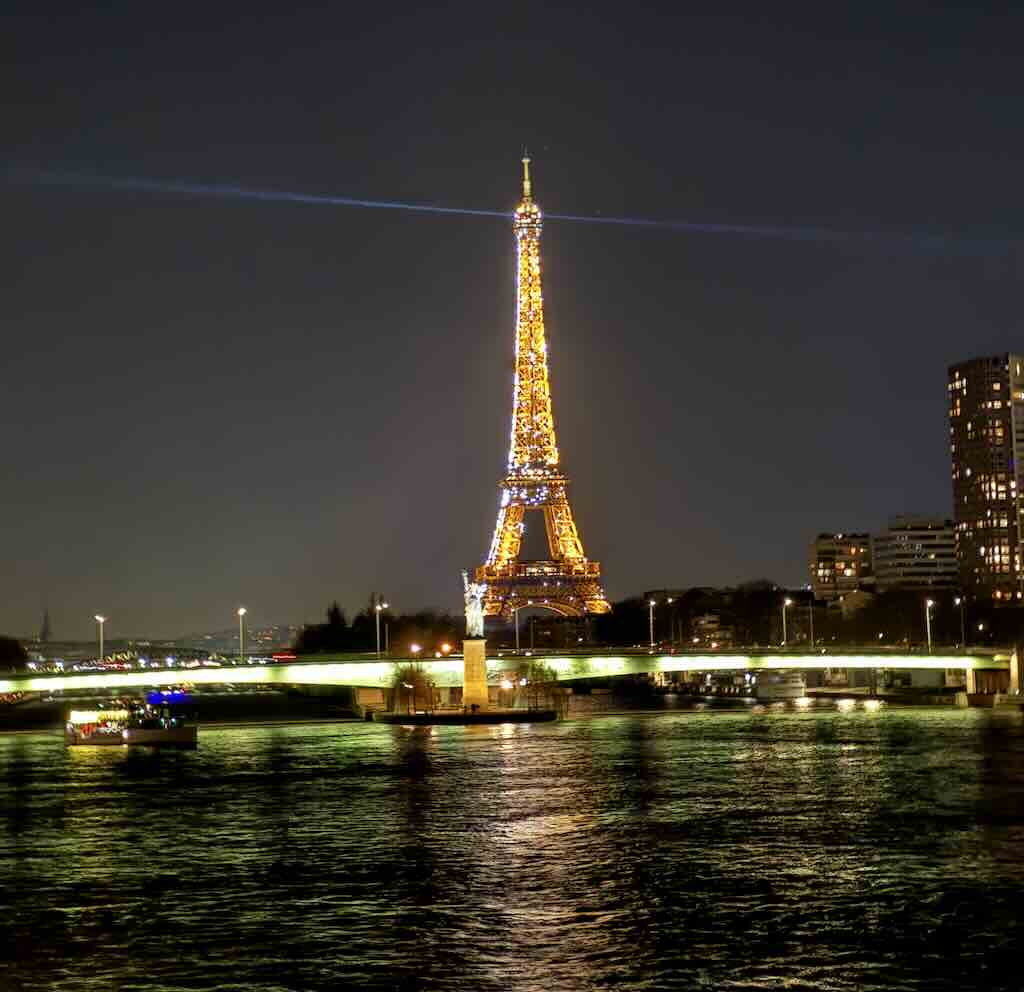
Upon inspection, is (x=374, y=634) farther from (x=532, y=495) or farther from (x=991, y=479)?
(x=991, y=479)

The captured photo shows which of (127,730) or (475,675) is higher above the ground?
(475,675)

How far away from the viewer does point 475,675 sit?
86.6m

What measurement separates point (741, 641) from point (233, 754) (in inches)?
4225

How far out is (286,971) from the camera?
21.7 m

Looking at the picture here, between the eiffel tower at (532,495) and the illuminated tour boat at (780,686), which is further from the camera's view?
the eiffel tower at (532,495)

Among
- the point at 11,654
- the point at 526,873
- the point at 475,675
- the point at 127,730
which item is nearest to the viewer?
the point at 526,873

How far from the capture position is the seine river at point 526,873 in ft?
71.8

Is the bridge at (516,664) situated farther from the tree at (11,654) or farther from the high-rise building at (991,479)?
the high-rise building at (991,479)

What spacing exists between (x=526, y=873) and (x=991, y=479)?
566ft

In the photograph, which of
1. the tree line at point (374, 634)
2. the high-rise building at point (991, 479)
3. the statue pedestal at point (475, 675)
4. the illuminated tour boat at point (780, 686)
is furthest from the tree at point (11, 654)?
the high-rise building at point (991, 479)

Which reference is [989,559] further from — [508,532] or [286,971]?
[286,971]

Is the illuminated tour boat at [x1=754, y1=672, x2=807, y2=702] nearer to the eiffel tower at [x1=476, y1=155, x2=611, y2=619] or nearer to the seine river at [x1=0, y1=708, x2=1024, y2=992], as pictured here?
the eiffel tower at [x1=476, y1=155, x2=611, y2=619]

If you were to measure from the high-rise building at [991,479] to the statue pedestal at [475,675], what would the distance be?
10898 centimetres

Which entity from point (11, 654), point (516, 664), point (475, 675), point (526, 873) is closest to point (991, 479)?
point (11, 654)
